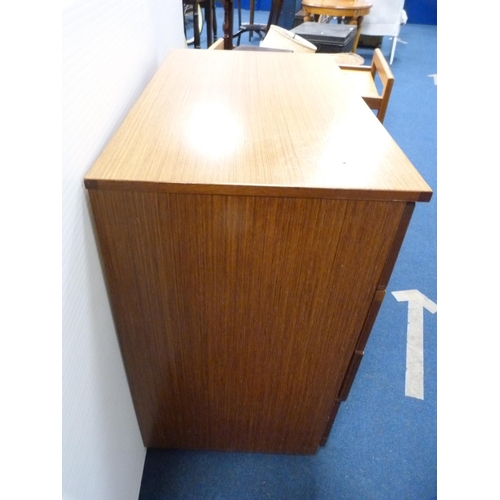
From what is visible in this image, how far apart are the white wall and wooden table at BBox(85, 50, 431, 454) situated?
29mm

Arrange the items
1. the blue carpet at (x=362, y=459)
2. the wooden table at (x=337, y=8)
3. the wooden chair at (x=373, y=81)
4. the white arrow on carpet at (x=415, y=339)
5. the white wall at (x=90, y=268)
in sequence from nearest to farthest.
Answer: the white wall at (x=90, y=268), the blue carpet at (x=362, y=459), the white arrow on carpet at (x=415, y=339), the wooden chair at (x=373, y=81), the wooden table at (x=337, y=8)

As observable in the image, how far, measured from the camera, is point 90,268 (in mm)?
523

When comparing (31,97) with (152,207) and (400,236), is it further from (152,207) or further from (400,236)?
(400,236)

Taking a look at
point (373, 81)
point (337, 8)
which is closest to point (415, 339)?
point (373, 81)

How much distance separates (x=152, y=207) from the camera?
50 cm

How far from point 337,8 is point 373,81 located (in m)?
1.78

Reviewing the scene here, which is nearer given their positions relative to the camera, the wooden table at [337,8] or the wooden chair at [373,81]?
the wooden chair at [373,81]

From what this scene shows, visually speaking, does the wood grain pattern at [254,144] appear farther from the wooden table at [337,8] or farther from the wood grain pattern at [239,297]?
the wooden table at [337,8]

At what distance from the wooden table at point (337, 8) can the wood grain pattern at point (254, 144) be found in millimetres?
2584

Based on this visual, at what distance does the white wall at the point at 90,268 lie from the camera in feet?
1.44

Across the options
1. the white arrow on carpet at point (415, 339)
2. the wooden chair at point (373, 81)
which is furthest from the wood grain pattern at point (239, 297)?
the wooden chair at point (373, 81)

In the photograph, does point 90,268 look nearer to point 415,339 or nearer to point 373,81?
point 415,339

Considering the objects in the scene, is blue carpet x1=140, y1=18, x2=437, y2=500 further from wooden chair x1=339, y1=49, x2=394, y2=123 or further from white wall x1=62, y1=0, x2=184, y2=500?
wooden chair x1=339, y1=49, x2=394, y2=123
